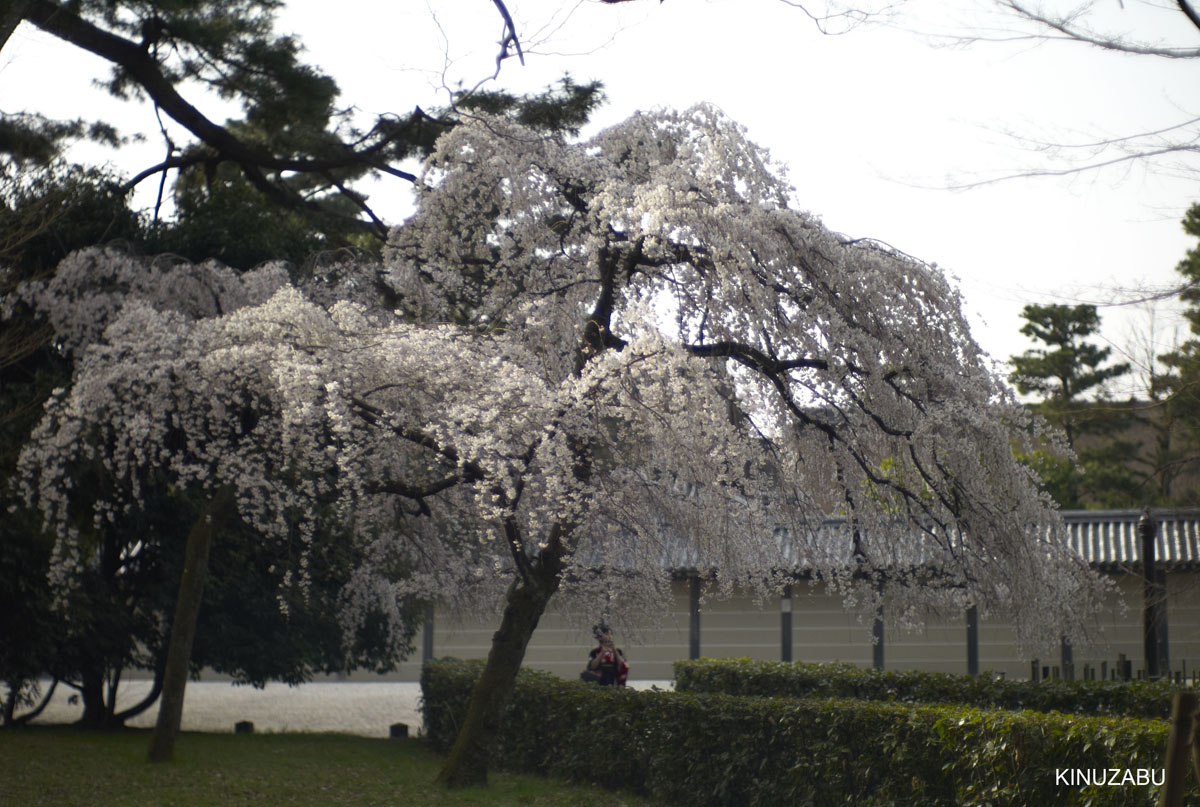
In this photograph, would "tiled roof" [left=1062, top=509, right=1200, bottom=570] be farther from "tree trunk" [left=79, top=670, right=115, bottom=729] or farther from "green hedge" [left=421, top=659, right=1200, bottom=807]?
"tree trunk" [left=79, top=670, right=115, bottom=729]

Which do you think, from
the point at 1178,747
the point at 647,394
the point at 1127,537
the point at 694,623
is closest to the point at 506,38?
the point at 647,394

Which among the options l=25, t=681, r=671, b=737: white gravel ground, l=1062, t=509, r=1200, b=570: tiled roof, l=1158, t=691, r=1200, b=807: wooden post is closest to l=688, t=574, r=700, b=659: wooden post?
Answer: l=25, t=681, r=671, b=737: white gravel ground

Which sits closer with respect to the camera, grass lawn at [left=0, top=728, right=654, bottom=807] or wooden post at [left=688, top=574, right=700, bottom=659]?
grass lawn at [left=0, top=728, right=654, bottom=807]

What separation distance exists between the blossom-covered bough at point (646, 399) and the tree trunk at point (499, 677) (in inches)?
0.8

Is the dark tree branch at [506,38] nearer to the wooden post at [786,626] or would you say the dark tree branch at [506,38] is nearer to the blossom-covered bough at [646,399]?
the blossom-covered bough at [646,399]

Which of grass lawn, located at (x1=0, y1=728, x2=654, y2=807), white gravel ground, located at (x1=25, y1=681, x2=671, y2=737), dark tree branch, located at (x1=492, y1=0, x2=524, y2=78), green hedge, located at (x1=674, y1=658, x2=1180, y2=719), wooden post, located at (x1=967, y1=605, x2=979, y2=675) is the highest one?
dark tree branch, located at (x1=492, y1=0, x2=524, y2=78)

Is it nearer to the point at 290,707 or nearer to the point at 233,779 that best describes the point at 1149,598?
the point at 233,779

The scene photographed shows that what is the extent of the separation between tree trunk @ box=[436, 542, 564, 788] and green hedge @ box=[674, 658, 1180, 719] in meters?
2.79

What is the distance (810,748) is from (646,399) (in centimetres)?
268

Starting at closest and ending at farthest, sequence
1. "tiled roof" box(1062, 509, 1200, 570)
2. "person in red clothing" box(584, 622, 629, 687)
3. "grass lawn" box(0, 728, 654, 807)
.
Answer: "grass lawn" box(0, 728, 654, 807) → "person in red clothing" box(584, 622, 629, 687) → "tiled roof" box(1062, 509, 1200, 570)

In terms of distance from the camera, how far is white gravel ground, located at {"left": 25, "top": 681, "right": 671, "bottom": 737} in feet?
53.1

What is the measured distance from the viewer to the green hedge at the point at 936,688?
808cm

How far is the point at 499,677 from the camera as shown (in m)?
8.45

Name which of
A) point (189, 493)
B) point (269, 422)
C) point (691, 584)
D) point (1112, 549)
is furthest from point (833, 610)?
point (269, 422)
